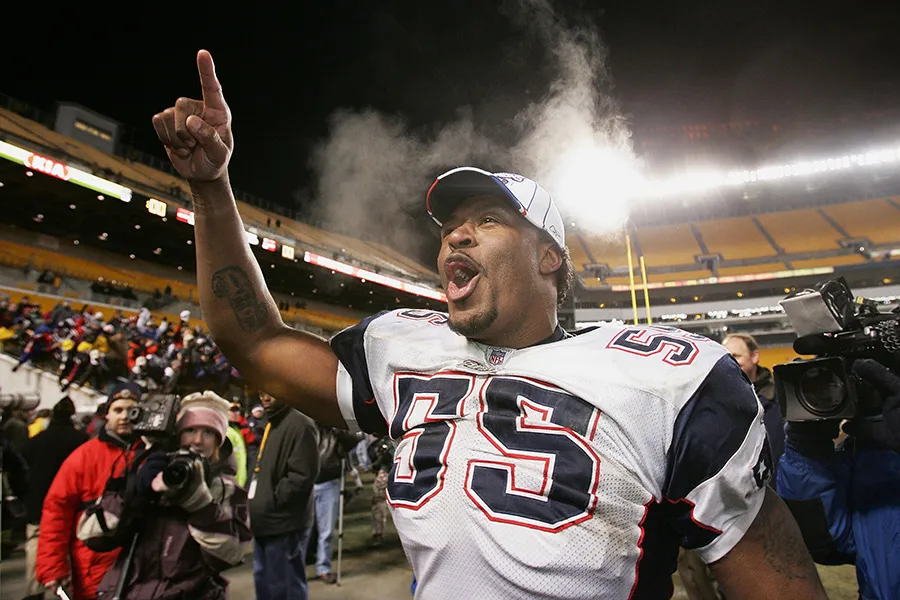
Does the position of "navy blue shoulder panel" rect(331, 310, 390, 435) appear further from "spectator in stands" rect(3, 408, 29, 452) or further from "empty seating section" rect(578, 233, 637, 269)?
"empty seating section" rect(578, 233, 637, 269)

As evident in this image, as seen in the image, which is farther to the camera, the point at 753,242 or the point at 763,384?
the point at 753,242

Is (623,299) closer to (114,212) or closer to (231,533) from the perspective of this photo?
(114,212)

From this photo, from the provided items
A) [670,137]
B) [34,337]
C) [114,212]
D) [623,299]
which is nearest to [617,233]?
[623,299]

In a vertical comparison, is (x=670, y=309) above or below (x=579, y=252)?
below

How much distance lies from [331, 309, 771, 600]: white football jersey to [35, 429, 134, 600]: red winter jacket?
2413mm

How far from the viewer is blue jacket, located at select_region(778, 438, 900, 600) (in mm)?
1934

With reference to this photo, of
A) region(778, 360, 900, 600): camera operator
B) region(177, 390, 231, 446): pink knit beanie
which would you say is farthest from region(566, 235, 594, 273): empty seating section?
region(778, 360, 900, 600): camera operator

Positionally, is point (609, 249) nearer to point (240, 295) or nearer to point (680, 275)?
point (680, 275)

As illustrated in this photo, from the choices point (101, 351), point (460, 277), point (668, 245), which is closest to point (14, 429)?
point (101, 351)

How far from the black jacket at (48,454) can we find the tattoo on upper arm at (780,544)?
5.21m

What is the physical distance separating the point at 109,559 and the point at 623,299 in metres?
30.3

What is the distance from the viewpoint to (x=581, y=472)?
1.16 meters

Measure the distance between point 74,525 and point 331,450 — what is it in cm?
292

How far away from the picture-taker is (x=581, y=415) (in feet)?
4.03
